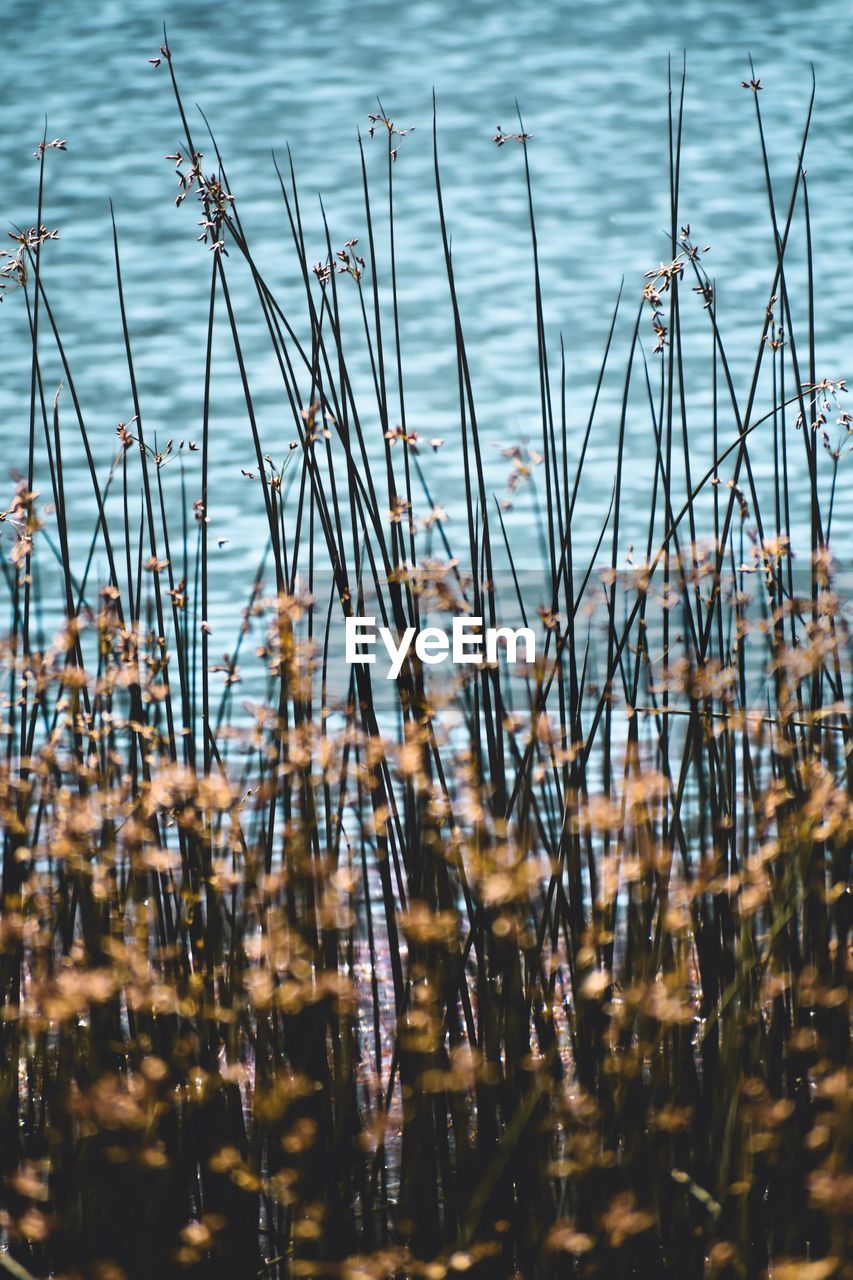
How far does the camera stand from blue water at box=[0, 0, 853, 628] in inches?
208

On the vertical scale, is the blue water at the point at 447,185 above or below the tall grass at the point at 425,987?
above

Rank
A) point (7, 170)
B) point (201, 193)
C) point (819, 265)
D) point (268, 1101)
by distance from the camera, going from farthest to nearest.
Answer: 1. point (7, 170)
2. point (819, 265)
3. point (201, 193)
4. point (268, 1101)

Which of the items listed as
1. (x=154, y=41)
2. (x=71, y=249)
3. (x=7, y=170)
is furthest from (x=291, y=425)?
(x=154, y=41)

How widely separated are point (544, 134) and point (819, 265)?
1.66 metres

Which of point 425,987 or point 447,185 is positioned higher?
point 447,185

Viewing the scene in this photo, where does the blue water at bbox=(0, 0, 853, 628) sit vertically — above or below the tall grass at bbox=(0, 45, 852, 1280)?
above

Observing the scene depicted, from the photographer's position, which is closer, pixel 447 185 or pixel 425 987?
pixel 425 987

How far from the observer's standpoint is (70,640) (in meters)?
1.04

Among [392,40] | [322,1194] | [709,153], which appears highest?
[392,40]

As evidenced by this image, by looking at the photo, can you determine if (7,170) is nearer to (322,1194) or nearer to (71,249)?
(71,249)

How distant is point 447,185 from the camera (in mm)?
6273

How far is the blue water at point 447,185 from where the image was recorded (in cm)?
529

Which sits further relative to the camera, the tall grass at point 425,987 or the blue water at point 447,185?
the blue water at point 447,185

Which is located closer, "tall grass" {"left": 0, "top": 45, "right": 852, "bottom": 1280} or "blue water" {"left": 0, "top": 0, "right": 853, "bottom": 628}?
"tall grass" {"left": 0, "top": 45, "right": 852, "bottom": 1280}
